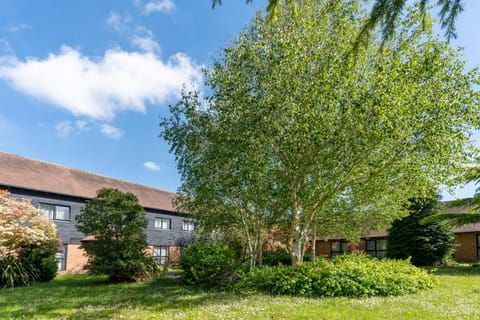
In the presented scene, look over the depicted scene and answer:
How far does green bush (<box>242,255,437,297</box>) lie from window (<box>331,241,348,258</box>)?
1788 centimetres

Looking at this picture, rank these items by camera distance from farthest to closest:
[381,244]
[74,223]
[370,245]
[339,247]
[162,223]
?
[339,247]
[162,223]
[370,245]
[381,244]
[74,223]

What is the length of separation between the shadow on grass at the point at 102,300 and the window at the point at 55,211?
956 cm

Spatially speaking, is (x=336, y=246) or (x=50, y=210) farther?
(x=336, y=246)

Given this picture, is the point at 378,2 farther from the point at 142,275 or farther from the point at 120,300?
the point at 142,275

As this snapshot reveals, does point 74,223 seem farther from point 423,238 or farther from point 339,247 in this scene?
point 423,238

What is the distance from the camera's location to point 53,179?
24109mm

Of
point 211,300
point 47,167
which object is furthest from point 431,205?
point 47,167

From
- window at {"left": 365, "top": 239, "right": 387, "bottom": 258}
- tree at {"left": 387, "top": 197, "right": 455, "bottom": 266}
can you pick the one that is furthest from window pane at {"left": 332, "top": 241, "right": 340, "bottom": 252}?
tree at {"left": 387, "top": 197, "right": 455, "bottom": 266}

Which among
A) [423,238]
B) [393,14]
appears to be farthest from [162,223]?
[393,14]

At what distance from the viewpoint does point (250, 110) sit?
1159cm

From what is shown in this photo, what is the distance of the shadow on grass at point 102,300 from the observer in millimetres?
9188

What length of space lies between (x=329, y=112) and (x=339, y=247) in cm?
2249

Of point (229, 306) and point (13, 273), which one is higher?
point (229, 306)

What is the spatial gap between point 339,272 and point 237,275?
4101mm
